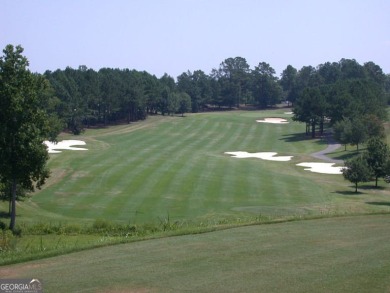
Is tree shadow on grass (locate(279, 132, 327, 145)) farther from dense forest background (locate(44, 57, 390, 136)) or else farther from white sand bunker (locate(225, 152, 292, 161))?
white sand bunker (locate(225, 152, 292, 161))

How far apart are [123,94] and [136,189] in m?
71.1

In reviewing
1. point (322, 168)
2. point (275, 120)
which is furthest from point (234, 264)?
point (275, 120)

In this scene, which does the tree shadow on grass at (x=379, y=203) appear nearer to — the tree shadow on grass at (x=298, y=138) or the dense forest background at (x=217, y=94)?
the dense forest background at (x=217, y=94)

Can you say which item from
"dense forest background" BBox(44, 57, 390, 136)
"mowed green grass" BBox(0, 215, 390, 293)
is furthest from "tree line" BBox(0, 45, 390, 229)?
"mowed green grass" BBox(0, 215, 390, 293)

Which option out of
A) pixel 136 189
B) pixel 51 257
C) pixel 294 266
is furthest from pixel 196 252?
pixel 136 189

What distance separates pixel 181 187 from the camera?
4303 cm

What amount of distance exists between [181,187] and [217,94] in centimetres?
11124

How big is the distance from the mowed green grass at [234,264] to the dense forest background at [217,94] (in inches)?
1021

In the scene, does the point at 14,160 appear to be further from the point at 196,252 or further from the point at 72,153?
the point at 72,153

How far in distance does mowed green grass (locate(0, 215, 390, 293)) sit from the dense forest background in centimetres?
2592

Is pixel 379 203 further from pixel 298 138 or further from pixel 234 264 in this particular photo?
pixel 298 138

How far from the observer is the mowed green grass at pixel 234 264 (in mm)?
11719

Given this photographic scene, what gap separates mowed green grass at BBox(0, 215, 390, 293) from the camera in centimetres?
1172

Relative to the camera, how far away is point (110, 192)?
40438 mm
